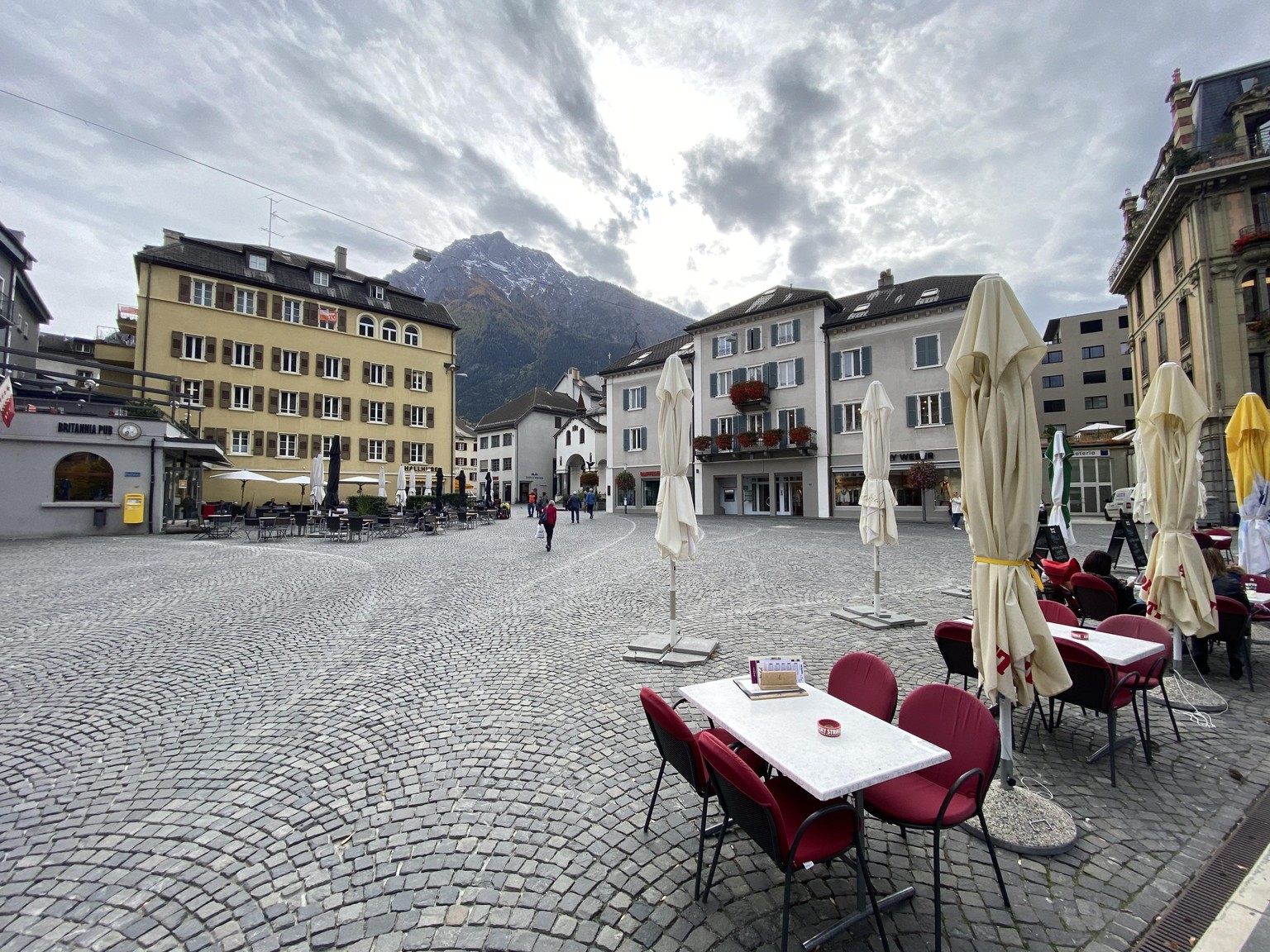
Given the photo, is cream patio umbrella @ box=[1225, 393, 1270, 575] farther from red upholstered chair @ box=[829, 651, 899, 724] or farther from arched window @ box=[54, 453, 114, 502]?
arched window @ box=[54, 453, 114, 502]

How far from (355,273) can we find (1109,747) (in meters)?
45.8

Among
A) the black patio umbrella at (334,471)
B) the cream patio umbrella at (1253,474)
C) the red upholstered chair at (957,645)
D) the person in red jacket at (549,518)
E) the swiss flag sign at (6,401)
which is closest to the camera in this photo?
the red upholstered chair at (957,645)

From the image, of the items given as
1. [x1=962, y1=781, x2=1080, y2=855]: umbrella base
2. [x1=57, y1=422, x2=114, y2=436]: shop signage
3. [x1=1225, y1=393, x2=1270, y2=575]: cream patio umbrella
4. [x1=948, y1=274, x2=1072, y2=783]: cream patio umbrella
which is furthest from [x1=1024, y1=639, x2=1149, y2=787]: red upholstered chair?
[x1=57, y1=422, x2=114, y2=436]: shop signage

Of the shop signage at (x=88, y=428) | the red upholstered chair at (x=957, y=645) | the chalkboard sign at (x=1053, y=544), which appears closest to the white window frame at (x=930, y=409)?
the chalkboard sign at (x=1053, y=544)

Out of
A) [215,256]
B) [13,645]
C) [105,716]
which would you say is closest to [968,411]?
[105,716]

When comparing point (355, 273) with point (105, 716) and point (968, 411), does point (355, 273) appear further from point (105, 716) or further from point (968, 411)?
point (968, 411)

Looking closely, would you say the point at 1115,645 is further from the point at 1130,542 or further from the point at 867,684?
the point at 1130,542

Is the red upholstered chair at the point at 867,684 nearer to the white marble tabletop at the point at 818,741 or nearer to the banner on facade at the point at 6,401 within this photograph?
the white marble tabletop at the point at 818,741

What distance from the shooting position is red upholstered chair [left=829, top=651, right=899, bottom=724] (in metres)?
3.33

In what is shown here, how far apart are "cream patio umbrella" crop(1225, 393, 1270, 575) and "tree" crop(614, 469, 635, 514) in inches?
1313

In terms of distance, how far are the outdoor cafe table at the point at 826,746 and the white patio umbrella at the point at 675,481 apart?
3.30m

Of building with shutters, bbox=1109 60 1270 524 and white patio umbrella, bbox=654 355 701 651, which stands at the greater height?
building with shutters, bbox=1109 60 1270 524

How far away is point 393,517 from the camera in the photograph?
822 inches

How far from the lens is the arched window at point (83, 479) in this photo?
64.8 feet
